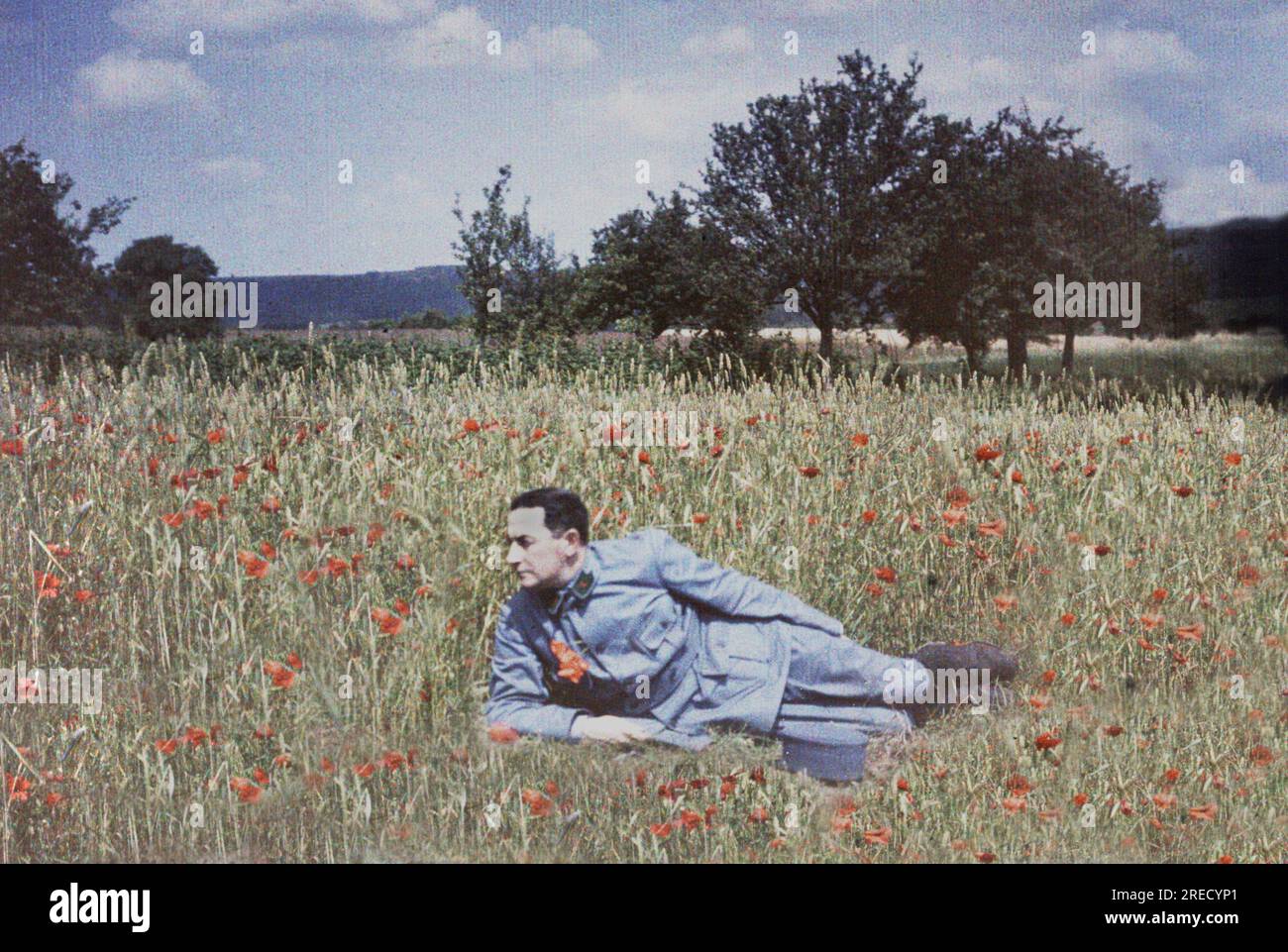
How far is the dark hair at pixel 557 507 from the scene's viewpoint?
12.6ft

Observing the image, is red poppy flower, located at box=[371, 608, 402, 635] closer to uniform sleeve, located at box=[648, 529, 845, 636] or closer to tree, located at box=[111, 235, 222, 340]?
uniform sleeve, located at box=[648, 529, 845, 636]

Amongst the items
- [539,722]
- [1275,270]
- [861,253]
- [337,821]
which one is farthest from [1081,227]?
[337,821]

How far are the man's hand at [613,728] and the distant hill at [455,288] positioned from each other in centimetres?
211

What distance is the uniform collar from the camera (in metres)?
3.69

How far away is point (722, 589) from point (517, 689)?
2.73 ft

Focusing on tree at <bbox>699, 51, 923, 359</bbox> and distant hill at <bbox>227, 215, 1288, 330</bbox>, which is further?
tree at <bbox>699, 51, 923, 359</bbox>

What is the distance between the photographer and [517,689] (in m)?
3.67

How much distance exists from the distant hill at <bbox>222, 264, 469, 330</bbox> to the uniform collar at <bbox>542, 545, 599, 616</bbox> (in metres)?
1.68

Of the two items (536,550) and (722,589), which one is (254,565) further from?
(722,589)

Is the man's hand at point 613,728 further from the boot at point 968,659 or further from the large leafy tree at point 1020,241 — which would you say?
the large leafy tree at point 1020,241

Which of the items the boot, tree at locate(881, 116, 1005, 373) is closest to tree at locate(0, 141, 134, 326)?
the boot

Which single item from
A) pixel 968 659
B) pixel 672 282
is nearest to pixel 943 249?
pixel 672 282

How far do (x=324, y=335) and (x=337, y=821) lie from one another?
9.35ft
